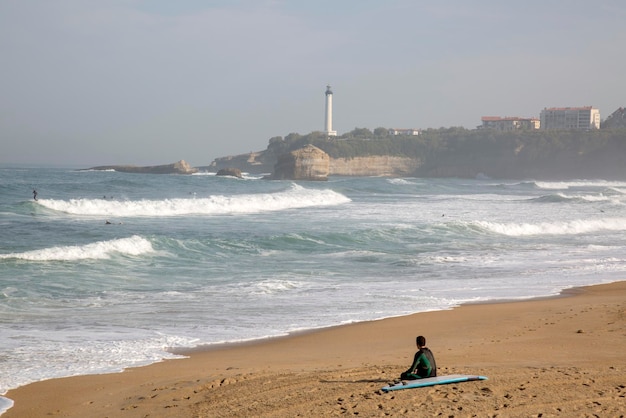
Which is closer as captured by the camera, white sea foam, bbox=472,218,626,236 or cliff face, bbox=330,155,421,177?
white sea foam, bbox=472,218,626,236

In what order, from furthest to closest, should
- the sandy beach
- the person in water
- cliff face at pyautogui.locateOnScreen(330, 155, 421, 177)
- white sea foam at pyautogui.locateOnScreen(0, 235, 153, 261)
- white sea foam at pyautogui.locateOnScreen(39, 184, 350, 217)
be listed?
cliff face at pyautogui.locateOnScreen(330, 155, 421, 177)
white sea foam at pyautogui.locateOnScreen(39, 184, 350, 217)
white sea foam at pyautogui.locateOnScreen(0, 235, 153, 261)
the person in water
the sandy beach

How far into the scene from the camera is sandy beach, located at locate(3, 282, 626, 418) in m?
6.57

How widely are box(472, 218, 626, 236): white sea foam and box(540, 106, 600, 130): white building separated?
5654 inches

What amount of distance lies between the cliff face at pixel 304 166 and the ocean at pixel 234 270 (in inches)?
1992

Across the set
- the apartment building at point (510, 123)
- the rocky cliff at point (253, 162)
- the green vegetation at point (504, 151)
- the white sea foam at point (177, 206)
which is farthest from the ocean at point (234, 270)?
the apartment building at point (510, 123)

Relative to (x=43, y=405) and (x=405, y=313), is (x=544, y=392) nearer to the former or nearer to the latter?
(x=43, y=405)

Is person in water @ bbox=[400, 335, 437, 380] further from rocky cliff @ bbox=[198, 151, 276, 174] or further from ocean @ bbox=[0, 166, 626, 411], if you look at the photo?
rocky cliff @ bbox=[198, 151, 276, 174]

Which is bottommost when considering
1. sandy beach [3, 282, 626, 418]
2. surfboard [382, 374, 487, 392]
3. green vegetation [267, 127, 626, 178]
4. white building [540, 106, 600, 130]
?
sandy beach [3, 282, 626, 418]

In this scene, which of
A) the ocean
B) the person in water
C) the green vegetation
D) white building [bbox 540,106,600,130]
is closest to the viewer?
the person in water

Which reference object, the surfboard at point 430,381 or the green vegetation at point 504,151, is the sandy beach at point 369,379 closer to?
the surfboard at point 430,381

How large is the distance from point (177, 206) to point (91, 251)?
1826cm

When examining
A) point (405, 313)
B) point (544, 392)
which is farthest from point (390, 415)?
point (405, 313)

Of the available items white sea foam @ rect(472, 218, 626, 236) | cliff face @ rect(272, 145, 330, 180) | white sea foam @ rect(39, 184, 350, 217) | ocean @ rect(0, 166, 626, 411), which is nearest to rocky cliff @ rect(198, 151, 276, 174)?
cliff face @ rect(272, 145, 330, 180)

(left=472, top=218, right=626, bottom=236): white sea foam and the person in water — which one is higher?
the person in water
